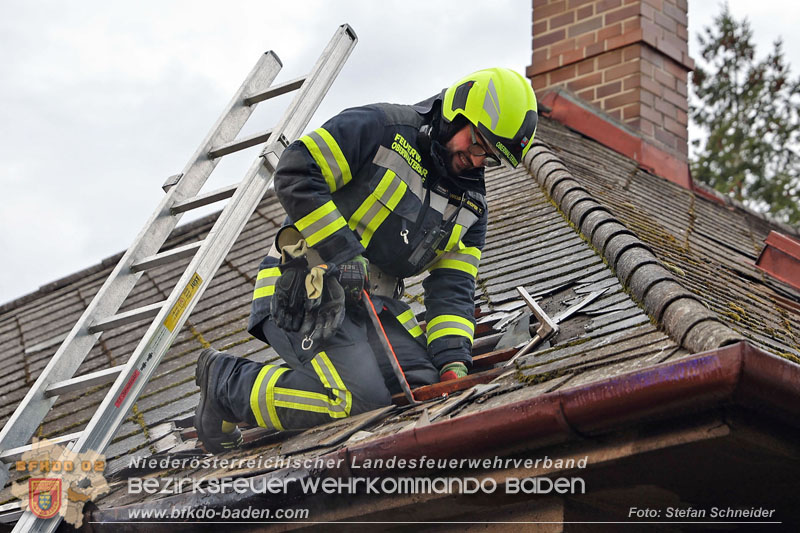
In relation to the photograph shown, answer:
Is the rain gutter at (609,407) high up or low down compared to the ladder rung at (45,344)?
down

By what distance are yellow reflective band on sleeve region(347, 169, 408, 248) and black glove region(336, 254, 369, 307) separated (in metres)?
0.20

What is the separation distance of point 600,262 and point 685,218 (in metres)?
2.40

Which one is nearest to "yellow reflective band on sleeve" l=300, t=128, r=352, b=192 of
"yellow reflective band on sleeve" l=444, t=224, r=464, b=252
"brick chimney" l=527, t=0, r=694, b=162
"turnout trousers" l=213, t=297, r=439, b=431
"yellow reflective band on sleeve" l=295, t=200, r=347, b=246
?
"yellow reflective band on sleeve" l=295, t=200, r=347, b=246

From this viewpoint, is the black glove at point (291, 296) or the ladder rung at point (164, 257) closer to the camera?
the black glove at point (291, 296)

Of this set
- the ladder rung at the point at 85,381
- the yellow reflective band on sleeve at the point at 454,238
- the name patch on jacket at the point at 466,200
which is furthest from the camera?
the yellow reflective band on sleeve at the point at 454,238

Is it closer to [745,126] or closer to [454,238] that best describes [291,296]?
[454,238]

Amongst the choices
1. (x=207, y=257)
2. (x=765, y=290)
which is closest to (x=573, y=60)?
(x=765, y=290)

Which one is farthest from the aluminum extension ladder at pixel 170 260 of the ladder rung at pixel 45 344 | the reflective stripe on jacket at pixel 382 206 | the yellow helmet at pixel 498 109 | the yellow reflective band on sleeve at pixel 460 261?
the ladder rung at pixel 45 344

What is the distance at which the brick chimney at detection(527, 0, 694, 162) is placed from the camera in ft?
28.3

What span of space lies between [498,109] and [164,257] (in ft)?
5.16

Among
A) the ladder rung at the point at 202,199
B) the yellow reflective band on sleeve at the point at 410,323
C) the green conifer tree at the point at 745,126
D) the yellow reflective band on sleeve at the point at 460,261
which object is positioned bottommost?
the yellow reflective band on sleeve at the point at 410,323

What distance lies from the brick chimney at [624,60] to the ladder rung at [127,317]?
17.9 feet

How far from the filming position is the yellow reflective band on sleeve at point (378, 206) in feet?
12.4

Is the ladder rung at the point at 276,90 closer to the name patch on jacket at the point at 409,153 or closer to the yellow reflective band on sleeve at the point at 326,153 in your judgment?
the name patch on jacket at the point at 409,153
